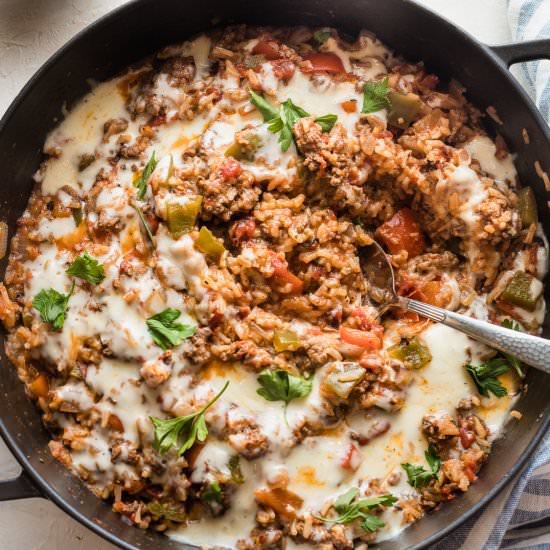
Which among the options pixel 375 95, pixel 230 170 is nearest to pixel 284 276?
pixel 230 170

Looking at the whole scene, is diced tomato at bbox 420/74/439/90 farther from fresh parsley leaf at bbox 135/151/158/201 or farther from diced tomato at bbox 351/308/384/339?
fresh parsley leaf at bbox 135/151/158/201

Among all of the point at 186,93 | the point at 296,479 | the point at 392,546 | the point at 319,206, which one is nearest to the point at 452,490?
the point at 392,546

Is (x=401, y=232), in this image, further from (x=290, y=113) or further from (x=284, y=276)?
(x=290, y=113)

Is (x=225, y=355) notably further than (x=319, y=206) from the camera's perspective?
No

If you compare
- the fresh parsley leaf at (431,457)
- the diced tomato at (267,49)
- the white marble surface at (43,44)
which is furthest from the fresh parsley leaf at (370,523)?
the diced tomato at (267,49)

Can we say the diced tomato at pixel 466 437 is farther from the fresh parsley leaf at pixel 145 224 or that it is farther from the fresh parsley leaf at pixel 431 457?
the fresh parsley leaf at pixel 145 224

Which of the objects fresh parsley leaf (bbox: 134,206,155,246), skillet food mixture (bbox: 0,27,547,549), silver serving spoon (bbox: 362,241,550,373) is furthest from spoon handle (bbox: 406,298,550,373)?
fresh parsley leaf (bbox: 134,206,155,246)

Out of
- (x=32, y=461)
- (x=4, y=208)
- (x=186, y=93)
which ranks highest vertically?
(x=186, y=93)

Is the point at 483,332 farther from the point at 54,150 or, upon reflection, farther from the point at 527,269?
the point at 54,150
